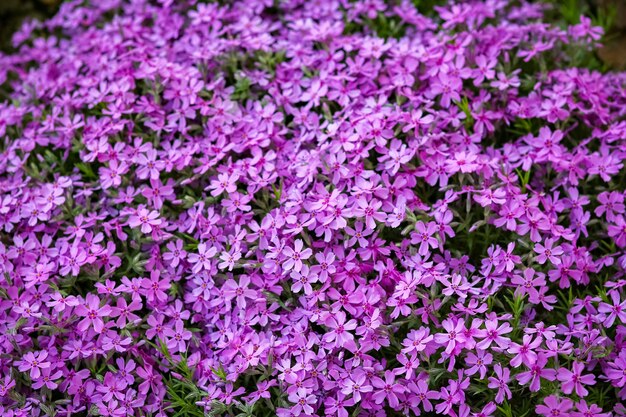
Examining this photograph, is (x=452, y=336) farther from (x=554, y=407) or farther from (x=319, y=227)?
(x=319, y=227)

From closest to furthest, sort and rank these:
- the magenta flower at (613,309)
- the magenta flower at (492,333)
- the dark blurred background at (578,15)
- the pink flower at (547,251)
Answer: the magenta flower at (492,333)
the magenta flower at (613,309)
the pink flower at (547,251)
the dark blurred background at (578,15)

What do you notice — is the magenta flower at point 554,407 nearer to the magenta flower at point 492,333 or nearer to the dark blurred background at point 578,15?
the magenta flower at point 492,333

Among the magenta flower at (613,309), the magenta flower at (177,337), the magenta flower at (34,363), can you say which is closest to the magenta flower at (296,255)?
the magenta flower at (177,337)

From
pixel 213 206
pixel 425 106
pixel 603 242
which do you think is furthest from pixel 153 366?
pixel 603 242

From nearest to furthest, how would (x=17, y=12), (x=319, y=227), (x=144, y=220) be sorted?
(x=319, y=227)
(x=144, y=220)
(x=17, y=12)

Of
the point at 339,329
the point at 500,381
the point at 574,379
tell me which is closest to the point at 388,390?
the point at 339,329

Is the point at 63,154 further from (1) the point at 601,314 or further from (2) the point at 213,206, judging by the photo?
(1) the point at 601,314
